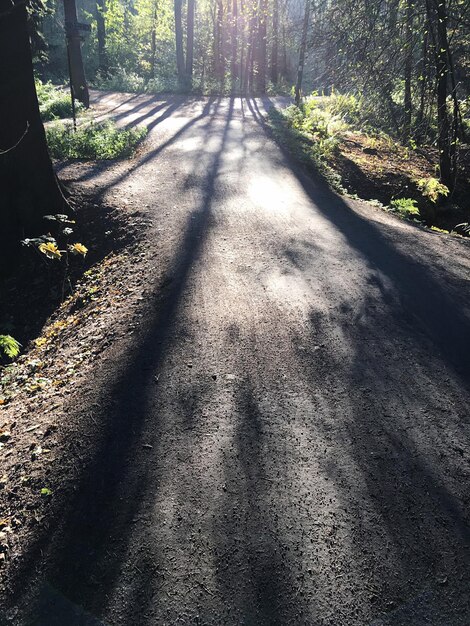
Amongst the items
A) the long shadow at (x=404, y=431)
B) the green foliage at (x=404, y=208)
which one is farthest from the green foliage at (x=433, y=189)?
the long shadow at (x=404, y=431)

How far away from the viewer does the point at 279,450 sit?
331 cm

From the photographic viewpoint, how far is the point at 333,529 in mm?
2811

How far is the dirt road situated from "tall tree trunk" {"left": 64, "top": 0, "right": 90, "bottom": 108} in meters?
12.5

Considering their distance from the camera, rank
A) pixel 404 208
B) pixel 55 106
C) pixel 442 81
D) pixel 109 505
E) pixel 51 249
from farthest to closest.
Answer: pixel 55 106, pixel 442 81, pixel 404 208, pixel 51 249, pixel 109 505

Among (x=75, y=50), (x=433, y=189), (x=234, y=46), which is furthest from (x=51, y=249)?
(x=234, y=46)

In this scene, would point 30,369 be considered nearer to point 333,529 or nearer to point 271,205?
point 333,529

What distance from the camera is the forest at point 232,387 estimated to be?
102 inches

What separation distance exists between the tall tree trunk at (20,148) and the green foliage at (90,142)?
3928 millimetres

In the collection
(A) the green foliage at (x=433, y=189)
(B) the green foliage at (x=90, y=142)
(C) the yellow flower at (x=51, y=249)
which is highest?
(B) the green foliage at (x=90, y=142)

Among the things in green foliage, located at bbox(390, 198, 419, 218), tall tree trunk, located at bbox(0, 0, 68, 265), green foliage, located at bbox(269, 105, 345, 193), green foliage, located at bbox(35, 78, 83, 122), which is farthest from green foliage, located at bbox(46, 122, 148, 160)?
green foliage, located at bbox(390, 198, 419, 218)

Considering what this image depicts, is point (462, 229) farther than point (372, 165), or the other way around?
point (372, 165)

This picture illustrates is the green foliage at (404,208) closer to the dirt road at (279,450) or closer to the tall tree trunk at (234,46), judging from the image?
the dirt road at (279,450)

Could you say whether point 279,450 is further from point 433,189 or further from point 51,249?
point 433,189

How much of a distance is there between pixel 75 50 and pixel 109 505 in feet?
58.9
